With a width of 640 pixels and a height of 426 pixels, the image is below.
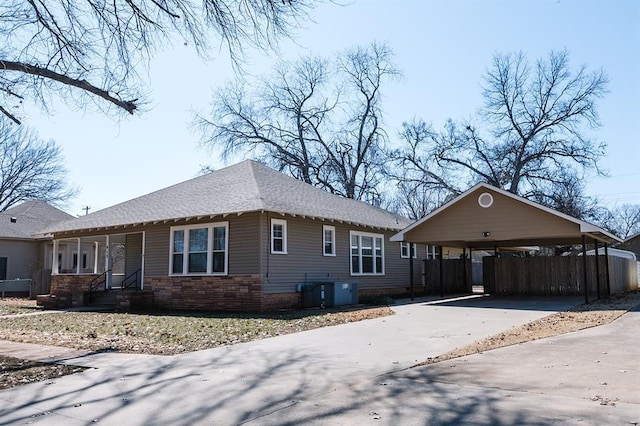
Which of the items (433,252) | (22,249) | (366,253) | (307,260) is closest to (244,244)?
(307,260)

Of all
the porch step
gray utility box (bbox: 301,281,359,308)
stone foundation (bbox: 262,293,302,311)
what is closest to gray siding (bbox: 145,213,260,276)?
stone foundation (bbox: 262,293,302,311)

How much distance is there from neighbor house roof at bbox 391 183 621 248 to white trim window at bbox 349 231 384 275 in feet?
4.87

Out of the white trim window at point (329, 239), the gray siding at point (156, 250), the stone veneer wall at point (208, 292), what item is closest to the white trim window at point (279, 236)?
the stone veneer wall at point (208, 292)

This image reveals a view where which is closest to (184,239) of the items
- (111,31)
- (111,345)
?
(111,345)

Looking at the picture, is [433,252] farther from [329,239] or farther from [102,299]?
[102,299]

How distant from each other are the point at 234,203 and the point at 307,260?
128 inches

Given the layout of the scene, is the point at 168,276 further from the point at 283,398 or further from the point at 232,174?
the point at 283,398

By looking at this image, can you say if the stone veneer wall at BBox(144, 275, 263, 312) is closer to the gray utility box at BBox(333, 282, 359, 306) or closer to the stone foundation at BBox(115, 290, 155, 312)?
the stone foundation at BBox(115, 290, 155, 312)

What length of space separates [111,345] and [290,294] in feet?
24.7

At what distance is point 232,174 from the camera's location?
67.9ft

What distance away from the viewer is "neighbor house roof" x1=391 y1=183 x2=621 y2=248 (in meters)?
17.4

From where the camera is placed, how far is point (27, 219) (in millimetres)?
31703

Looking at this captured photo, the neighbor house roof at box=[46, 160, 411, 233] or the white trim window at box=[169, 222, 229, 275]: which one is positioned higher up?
the neighbor house roof at box=[46, 160, 411, 233]

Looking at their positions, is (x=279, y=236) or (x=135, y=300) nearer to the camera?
(x=279, y=236)
